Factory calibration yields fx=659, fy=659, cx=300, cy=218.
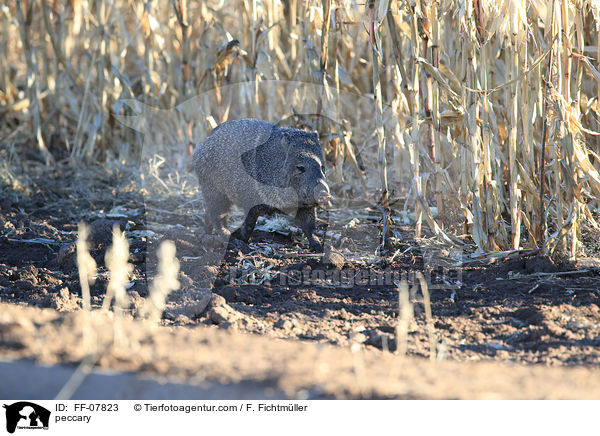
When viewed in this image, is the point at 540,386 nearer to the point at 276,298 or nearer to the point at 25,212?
the point at 276,298

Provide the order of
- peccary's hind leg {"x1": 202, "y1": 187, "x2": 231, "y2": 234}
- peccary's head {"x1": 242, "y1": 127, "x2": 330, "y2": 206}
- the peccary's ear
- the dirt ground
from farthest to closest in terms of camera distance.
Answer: peccary's hind leg {"x1": 202, "y1": 187, "x2": 231, "y2": 234} → the peccary's ear → peccary's head {"x1": 242, "y1": 127, "x2": 330, "y2": 206} → the dirt ground

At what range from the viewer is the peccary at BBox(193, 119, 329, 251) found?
4812 millimetres

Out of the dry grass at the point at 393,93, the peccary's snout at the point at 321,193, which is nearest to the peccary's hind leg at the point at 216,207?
the peccary's snout at the point at 321,193

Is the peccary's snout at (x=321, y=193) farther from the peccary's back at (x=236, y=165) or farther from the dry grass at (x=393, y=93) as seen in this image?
the dry grass at (x=393, y=93)

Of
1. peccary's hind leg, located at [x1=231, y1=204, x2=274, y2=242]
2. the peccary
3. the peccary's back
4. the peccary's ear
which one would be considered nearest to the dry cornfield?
peccary's hind leg, located at [x1=231, y1=204, x2=274, y2=242]

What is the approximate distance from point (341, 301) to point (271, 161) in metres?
1.48

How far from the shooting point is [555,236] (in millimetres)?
4129

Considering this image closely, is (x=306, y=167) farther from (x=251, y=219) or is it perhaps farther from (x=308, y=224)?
(x=251, y=219)

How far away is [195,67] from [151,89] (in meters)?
0.77

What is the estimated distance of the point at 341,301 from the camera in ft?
12.8

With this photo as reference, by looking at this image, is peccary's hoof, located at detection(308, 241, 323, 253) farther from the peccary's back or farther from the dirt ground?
the peccary's back

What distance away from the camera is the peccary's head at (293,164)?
186 inches

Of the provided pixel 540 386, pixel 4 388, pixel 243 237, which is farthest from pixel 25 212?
pixel 540 386
